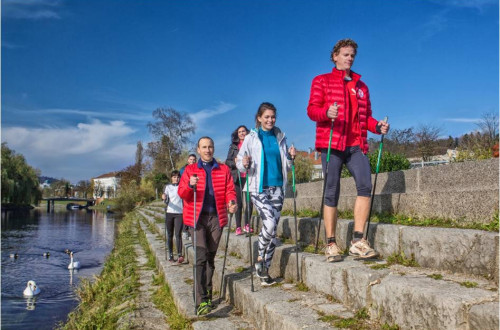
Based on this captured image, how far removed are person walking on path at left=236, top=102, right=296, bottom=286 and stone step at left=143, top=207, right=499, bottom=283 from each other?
1.05 metres

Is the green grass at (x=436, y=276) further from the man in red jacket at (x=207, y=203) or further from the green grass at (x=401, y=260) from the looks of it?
the man in red jacket at (x=207, y=203)

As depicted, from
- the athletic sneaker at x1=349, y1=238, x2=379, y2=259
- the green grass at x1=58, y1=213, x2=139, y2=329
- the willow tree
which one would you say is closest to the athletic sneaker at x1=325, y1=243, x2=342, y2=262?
the athletic sneaker at x1=349, y1=238, x2=379, y2=259

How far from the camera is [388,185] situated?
5875 millimetres

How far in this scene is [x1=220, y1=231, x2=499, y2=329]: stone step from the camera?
2.32 metres

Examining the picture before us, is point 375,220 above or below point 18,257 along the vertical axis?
above

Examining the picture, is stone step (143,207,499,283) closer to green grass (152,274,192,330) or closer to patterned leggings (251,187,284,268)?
patterned leggings (251,187,284,268)

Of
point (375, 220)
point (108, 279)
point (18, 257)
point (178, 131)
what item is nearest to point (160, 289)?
point (108, 279)

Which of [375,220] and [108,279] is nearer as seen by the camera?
[375,220]

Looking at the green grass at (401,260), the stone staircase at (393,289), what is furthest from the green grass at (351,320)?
the green grass at (401,260)

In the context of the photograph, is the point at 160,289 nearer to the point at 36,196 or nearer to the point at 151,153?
the point at 151,153

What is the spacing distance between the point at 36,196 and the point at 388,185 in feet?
166

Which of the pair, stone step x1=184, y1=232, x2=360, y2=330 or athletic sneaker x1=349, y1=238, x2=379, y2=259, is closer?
stone step x1=184, y1=232, x2=360, y2=330

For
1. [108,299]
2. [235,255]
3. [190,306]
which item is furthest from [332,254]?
[108,299]

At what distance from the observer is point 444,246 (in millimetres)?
3174
